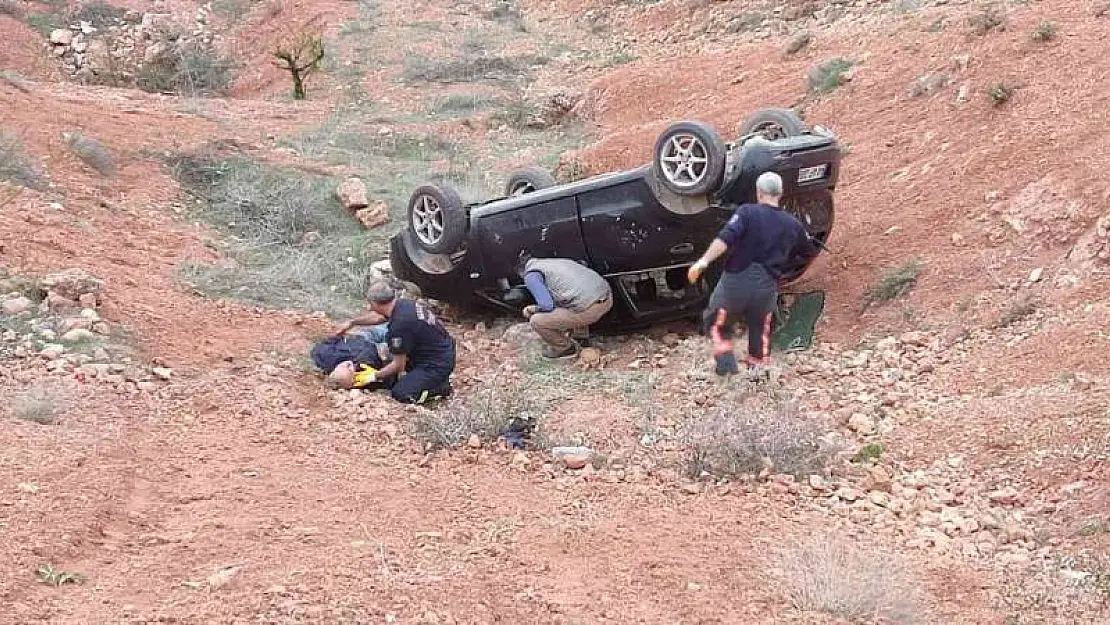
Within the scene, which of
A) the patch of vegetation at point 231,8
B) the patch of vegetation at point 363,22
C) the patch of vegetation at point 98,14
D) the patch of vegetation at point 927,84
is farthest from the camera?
the patch of vegetation at point 231,8

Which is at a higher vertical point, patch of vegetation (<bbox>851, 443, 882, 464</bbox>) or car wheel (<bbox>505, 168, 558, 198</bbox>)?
car wheel (<bbox>505, 168, 558, 198</bbox>)

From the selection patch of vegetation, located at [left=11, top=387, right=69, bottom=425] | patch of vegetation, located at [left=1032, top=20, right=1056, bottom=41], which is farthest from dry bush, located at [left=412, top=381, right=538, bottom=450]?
patch of vegetation, located at [left=1032, top=20, right=1056, bottom=41]

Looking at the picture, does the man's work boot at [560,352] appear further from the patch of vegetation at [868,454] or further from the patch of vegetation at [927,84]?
the patch of vegetation at [927,84]

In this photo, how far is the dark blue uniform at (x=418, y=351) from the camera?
24.1ft

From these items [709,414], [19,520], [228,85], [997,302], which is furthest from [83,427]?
[228,85]

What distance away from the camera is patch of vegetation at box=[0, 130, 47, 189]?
34.0 ft

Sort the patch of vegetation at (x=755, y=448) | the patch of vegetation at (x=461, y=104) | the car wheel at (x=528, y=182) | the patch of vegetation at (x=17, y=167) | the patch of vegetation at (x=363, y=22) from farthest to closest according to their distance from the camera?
the patch of vegetation at (x=363, y=22)
the patch of vegetation at (x=461, y=104)
the patch of vegetation at (x=17, y=167)
the car wheel at (x=528, y=182)
the patch of vegetation at (x=755, y=448)

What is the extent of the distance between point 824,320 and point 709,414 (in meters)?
2.10

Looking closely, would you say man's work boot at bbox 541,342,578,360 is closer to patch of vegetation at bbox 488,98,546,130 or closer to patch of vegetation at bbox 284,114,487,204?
patch of vegetation at bbox 284,114,487,204

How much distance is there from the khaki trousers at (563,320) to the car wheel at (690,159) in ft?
3.18

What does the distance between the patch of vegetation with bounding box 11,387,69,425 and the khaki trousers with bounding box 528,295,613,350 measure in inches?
Answer: 121

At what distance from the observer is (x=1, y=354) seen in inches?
268

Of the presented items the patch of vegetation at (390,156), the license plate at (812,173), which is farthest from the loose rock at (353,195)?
the license plate at (812,173)

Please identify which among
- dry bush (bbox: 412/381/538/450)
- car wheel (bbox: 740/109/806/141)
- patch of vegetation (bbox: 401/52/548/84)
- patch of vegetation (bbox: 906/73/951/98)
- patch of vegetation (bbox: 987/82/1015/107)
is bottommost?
patch of vegetation (bbox: 401/52/548/84)
